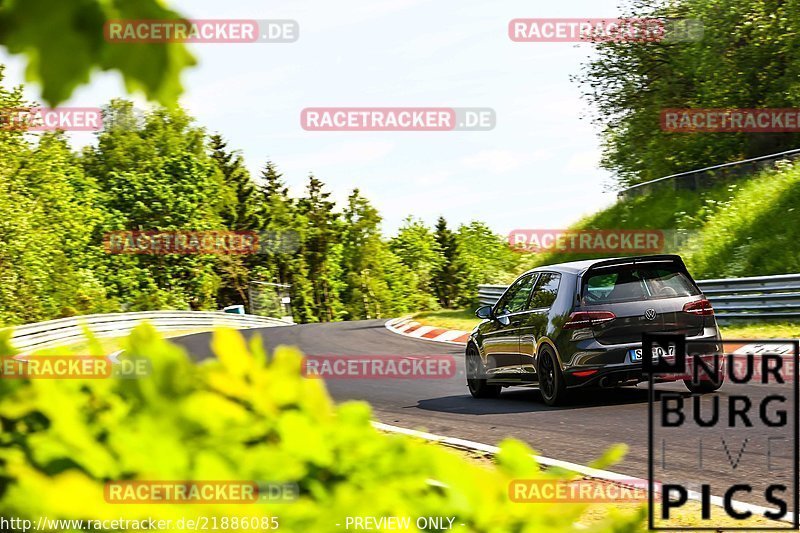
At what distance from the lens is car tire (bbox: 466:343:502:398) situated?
12.8 metres

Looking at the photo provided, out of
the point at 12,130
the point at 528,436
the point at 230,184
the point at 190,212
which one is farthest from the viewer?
the point at 230,184

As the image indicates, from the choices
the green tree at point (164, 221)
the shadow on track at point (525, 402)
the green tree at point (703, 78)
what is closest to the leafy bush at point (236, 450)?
the shadow on track at point (525, 402)

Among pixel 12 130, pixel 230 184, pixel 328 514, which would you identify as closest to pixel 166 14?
pixel 328 514

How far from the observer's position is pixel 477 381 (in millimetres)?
12883

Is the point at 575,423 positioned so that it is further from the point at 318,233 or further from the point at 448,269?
the point at 448,269

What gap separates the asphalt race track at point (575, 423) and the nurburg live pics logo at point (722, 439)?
0.07ft

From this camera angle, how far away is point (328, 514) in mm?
1619

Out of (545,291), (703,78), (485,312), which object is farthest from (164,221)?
(545,291)

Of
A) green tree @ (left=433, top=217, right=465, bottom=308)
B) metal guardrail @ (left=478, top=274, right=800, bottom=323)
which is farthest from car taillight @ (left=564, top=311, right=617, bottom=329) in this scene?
green tree @ (left=433, top=217, right=465, bottom=308)

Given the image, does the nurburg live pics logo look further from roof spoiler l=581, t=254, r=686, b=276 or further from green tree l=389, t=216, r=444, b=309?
green tree l=389, t=216, r=444, b=309

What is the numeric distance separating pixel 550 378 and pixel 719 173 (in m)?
20.9

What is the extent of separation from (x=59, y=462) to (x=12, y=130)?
2015 inches

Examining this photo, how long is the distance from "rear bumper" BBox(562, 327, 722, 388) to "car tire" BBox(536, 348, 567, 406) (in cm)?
19

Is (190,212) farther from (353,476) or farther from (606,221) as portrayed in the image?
(353,476)
